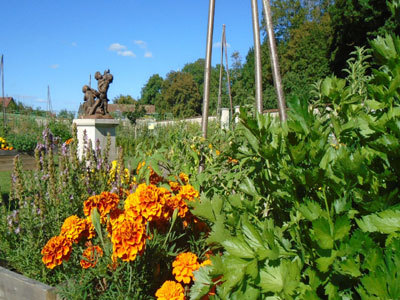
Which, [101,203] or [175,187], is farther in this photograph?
[175,187]

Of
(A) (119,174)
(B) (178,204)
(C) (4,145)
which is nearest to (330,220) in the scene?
(B) (178,204)

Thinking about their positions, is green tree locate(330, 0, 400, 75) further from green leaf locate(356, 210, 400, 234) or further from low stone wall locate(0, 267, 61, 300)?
green leaf locate(356, 210, 400, 234)

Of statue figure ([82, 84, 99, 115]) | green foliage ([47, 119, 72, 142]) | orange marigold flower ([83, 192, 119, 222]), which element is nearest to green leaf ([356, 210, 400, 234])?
orange marigold flower ([83, 192, 119, 222])

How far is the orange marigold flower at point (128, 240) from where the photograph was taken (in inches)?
59.6

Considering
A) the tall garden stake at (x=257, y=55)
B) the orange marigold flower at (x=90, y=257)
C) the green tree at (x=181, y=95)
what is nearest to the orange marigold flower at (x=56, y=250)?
the orange marigold flower at (x=90, y=257)

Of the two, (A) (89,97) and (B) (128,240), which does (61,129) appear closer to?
(A) (89,97)

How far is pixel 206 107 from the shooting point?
282cm

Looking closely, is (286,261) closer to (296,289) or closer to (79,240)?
(296,289)

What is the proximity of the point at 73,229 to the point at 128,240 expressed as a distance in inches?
21.2

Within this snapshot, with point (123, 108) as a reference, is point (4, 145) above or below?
below

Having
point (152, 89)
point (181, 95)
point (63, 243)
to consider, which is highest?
point (152, 89)

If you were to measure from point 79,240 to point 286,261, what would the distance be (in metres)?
1.45

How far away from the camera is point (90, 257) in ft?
6.11

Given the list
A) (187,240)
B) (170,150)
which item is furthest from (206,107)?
(187,240)
